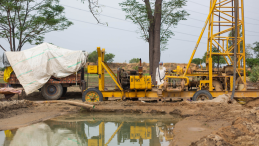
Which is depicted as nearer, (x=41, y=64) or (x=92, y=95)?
(x=92, y=95)

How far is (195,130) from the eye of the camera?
6453mm

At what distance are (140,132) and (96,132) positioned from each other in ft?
4.38

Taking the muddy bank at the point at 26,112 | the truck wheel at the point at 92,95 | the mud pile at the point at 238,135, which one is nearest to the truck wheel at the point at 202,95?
the mud pile at the point at 238,135

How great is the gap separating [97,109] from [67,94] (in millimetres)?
6045

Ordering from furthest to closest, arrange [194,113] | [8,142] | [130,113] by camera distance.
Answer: [130,113] → [194,113] → [8,142]

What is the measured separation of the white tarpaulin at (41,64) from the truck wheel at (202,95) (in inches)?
259

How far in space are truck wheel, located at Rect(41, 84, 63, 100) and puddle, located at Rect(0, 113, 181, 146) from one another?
459cm

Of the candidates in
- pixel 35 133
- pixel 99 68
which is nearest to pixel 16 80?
pixel 99 68

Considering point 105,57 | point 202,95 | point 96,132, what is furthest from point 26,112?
point 105,57

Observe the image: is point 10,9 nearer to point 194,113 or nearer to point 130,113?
point 130,113

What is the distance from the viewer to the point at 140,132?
7.07 metres

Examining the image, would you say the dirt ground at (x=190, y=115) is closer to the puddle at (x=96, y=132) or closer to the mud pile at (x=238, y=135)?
the mud pile at (x=238, y=135)

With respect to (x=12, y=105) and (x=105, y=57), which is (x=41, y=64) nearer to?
(x=12, y=105)

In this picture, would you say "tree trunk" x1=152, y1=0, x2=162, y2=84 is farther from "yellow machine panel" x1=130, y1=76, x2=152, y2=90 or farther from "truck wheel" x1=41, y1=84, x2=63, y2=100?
"truck wheel" x1=41, y1=84, x2=63, y2=100
